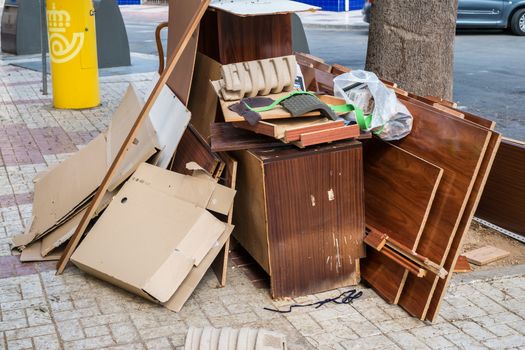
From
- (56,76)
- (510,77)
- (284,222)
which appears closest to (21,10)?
(56,76)

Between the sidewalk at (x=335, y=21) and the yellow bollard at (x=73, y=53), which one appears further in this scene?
the sidewalk at (x=335, y=21)

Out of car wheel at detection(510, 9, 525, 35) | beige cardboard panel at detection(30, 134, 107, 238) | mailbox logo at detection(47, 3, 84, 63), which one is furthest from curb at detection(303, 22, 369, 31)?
beige cardboard panel at detection(30, 134, 107, 238)

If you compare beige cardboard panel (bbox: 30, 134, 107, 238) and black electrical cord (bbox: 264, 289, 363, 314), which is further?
beige cardboard panel (bbox: 30, 134, 107, 238)

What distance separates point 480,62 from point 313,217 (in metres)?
10.4

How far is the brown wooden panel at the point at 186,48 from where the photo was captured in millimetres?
5180

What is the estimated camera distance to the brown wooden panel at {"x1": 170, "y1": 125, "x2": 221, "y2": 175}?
4.67 metres

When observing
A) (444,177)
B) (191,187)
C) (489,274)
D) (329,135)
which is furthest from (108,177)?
(489,274)

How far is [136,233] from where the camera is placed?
4.50 metres

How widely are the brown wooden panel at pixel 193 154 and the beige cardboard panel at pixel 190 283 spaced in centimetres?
52

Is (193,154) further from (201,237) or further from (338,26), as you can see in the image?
(338,26)

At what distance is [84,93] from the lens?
9.43m

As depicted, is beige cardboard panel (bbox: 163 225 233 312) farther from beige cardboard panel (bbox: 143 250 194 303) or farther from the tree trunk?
the tree trunk

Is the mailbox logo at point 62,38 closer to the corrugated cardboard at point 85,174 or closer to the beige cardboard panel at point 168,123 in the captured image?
the corrugated cardboard at point 85,174

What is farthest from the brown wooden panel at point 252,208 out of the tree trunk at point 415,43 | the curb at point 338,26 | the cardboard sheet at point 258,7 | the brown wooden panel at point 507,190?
the curb at point 338,26
